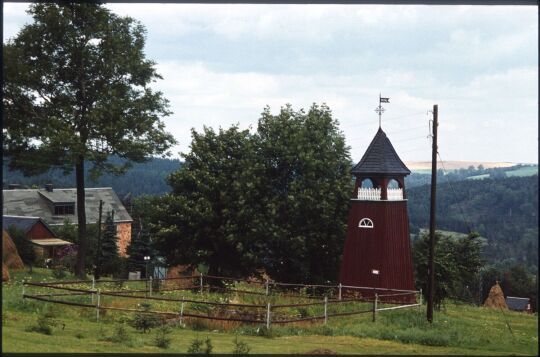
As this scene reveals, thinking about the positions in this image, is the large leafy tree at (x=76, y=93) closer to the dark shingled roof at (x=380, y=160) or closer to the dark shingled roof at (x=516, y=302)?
the dark shingled roof at (x=380, y=160)

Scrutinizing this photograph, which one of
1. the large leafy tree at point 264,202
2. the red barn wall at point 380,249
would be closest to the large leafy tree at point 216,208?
the large leafy tree at point 264,202

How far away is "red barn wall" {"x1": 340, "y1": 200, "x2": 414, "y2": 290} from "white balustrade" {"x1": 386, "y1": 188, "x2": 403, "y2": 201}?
213 millimetres

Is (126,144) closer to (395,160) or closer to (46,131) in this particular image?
(46,131)

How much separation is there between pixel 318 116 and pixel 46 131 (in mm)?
15221

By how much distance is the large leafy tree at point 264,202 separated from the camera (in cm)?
3394

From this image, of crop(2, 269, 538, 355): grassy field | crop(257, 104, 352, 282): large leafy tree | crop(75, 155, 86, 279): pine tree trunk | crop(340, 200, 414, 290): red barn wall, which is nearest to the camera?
crop(2, 269, 538, 355): grassy field

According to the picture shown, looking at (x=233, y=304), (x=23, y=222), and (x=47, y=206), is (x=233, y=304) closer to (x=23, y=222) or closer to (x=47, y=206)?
(x=23, y=222)

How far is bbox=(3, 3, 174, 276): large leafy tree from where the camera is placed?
30.2 meters

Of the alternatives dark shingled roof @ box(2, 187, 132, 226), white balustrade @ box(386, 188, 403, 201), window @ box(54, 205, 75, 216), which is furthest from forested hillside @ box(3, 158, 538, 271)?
white balustrade @ box(386, 188, 403, 201)

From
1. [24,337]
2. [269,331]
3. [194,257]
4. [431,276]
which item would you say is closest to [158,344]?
[24,337]

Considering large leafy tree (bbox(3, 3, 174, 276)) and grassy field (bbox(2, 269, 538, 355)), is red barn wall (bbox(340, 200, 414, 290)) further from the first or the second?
large leafy tree (bbox(3, 3, 174, 276))

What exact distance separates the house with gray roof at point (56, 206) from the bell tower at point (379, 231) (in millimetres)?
39494

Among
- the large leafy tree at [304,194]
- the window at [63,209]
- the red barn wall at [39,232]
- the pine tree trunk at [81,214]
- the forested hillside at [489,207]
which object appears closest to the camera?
the pine tree trunk at [81,214]

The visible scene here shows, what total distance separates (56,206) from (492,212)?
60.8m
